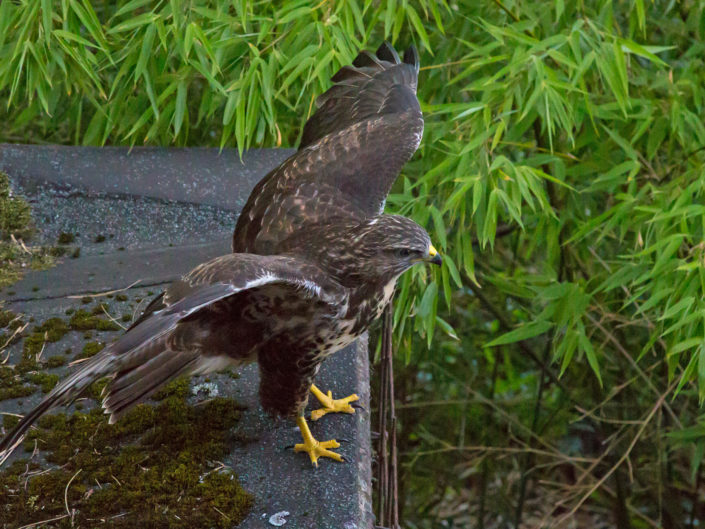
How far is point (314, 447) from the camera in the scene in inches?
85.9

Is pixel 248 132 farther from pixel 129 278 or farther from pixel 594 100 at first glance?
pixel 594 100

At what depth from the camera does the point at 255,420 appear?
2.32m

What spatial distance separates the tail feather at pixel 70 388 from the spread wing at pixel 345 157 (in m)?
0.66

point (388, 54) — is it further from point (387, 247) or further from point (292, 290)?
point (292, 290)

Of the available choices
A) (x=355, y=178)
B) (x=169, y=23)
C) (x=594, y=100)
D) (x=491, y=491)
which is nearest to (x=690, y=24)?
(x=594, y=100)

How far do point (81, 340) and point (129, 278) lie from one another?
34 cm

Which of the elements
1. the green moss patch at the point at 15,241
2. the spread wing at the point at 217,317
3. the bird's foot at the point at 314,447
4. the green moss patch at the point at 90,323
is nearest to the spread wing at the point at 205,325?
the spread wing at the point at 217,317

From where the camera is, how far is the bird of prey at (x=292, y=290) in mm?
1935

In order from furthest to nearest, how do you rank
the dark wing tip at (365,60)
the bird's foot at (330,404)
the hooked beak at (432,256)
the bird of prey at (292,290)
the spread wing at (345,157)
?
the dark wing tip at (365,60) < the spread wing at (345,157) < the bird's foot at (330,404) < the hooked beak at (432,256) < the bird of prey at (292,290)

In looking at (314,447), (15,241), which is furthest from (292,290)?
(15,241)

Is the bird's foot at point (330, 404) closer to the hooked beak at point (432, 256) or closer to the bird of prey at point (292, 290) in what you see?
the bird of prey at point (292, 290)

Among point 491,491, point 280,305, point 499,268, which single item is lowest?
point 491,491

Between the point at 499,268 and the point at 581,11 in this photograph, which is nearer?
the point at 581,11

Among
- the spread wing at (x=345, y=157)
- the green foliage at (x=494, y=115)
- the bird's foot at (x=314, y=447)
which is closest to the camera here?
the bird's foot at (x=314, y=447)
